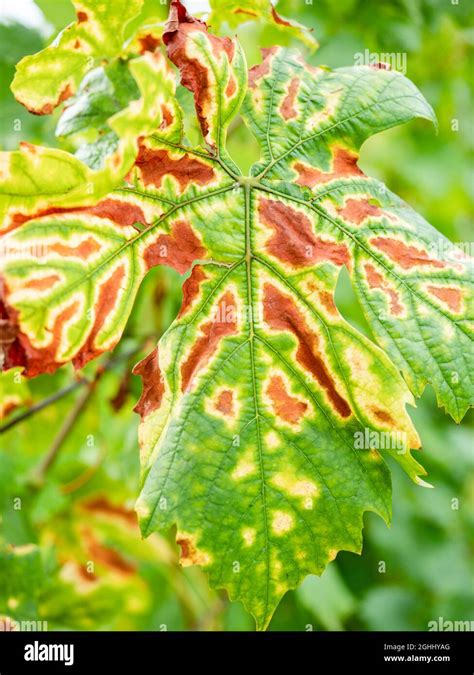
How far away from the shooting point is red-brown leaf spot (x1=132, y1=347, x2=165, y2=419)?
1014mm

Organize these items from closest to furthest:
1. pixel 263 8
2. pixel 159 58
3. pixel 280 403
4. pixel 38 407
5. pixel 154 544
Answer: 1. pixel 159 58
2. pixel 280 403
3. pixel 263 8
4. pixel 38 407
5. pixel 154 544

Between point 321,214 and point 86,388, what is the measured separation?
101cm

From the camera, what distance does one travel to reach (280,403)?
3.32 feet

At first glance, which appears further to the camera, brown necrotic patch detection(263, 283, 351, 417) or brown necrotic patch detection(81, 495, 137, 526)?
brown necrotic patch detection(81, 495, 137, 526)

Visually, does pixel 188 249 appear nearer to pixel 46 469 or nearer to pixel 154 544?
pixel 46 469

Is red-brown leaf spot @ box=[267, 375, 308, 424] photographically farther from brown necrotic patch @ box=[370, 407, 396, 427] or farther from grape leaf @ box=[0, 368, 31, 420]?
grape leaf @ box=[0, 368, 31, 420]

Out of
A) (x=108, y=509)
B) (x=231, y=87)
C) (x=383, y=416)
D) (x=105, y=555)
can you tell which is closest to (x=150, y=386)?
(x=383, y=416)

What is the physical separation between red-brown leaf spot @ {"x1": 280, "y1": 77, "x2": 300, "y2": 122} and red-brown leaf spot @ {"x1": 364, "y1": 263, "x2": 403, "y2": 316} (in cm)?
24

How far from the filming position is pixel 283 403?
3.32 feet

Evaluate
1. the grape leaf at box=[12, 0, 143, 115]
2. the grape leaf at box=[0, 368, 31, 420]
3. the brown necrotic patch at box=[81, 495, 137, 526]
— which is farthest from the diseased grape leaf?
the brown necrotic patch at box=[81, 495, 137, 526]

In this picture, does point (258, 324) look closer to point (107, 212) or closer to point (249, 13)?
point (107, 212)

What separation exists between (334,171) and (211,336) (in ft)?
0.99

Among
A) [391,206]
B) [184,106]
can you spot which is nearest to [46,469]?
[184,106]

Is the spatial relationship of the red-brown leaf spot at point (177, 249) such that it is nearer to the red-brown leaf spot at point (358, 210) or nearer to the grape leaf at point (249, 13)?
the red-brown leaf spot at point (358, 210)
